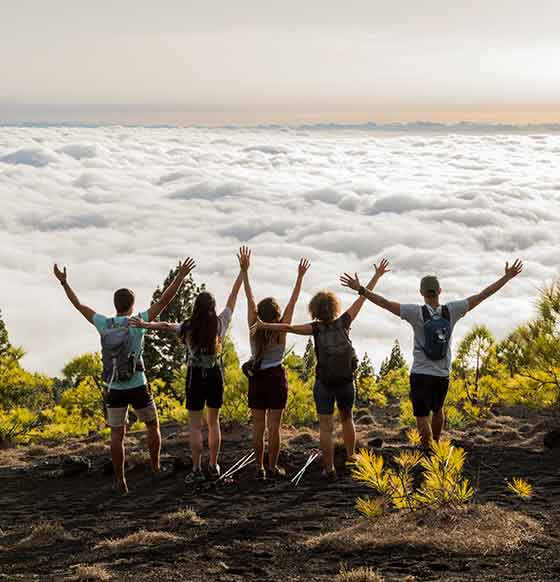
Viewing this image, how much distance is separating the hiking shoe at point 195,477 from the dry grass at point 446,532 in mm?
2467

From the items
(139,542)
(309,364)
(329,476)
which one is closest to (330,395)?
(329,476)

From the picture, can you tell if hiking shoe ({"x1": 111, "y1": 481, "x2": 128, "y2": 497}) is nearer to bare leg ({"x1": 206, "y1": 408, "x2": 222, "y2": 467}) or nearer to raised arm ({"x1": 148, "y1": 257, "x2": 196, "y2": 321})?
bare leg ({"x1": 206, "y1": 408, "x2": 222, "y2": 467})

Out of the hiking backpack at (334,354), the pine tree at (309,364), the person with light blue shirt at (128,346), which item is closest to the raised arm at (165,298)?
the person with light blue shirt at (128,346)

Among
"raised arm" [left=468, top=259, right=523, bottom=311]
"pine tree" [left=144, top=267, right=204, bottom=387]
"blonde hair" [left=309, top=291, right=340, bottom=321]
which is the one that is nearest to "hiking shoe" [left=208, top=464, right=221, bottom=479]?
"blonde hair" [left=309, top=291, right=340, bottom=321]

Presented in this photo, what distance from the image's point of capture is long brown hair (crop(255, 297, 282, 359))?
7633 millimetres

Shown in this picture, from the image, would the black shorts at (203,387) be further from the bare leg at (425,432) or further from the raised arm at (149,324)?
the bare leg at (425,432)

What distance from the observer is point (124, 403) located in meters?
7.82

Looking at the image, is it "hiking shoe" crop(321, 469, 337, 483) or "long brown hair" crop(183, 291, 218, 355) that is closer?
"long brown hair" crop(183, 291, 218, 355)

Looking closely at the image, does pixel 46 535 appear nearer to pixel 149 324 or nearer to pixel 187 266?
pixel 149 324

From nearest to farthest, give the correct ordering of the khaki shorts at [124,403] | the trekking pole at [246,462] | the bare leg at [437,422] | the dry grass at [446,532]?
the dry grass at [446,532]
the khaki shorts at [124,403]
the bare leg at [437,422]
the trekking pole at [246,462]

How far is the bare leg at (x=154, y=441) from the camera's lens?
8.22 m

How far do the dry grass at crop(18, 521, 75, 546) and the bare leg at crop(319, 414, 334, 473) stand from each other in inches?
105

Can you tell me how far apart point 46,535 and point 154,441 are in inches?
73.5

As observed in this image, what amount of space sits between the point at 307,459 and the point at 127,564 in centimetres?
359
